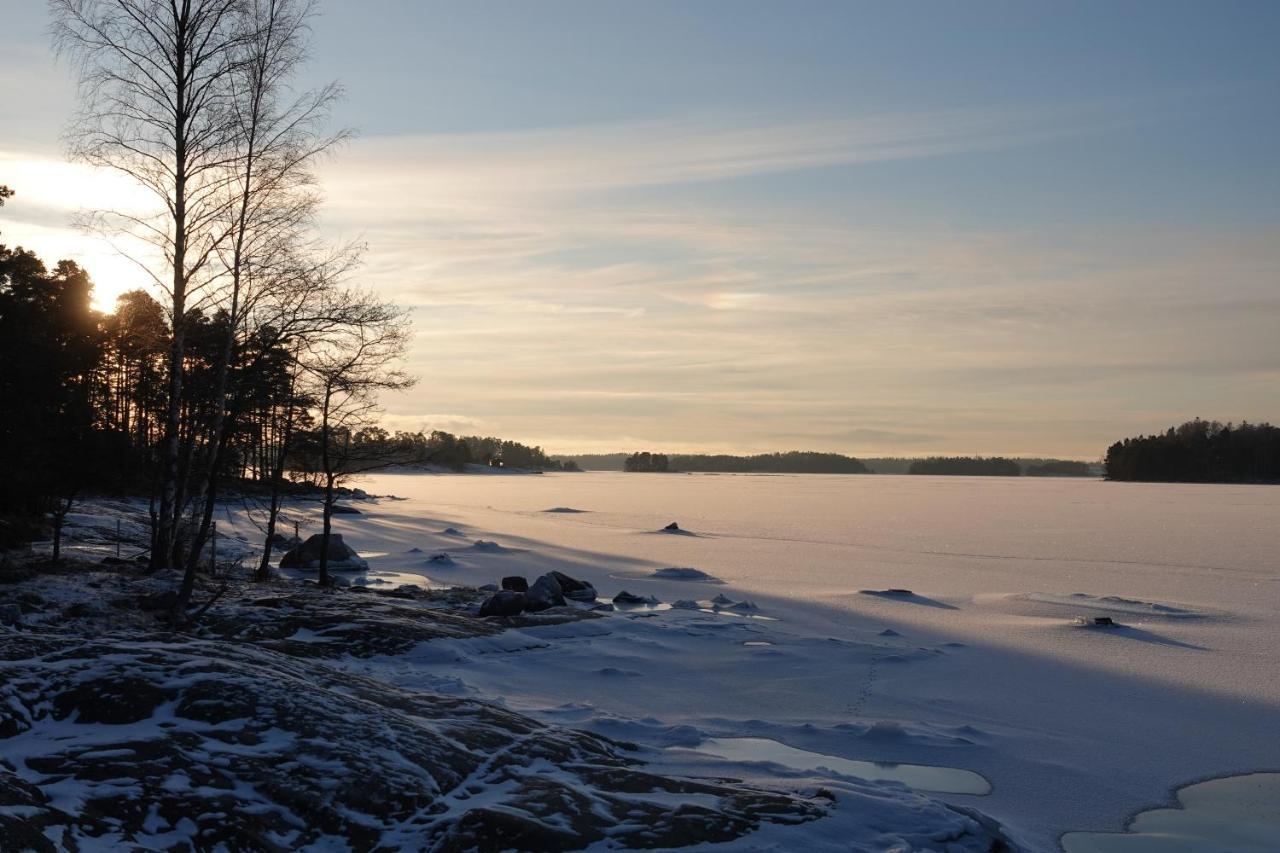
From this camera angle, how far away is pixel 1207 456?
120812 millimetres

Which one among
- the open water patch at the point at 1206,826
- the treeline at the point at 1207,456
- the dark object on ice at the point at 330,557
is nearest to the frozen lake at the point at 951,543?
the dark object on ice at the point at 330,557

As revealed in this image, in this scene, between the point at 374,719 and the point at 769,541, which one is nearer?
the point at 374,719

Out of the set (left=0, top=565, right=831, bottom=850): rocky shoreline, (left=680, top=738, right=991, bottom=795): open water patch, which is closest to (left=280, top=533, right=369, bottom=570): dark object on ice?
(left=0, top=565, right=831, bottom=850): rocky shoreline

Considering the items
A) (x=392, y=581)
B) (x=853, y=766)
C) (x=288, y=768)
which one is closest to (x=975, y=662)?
(x=853, y=766)

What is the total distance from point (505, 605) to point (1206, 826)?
39.3ft

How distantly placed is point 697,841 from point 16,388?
21957mm

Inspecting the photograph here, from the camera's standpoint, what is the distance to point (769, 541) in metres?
33.6

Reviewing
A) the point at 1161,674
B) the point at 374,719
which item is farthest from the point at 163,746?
the point at 1161,674

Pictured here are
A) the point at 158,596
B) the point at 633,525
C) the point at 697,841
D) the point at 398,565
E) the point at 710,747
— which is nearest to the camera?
the point at 697,841

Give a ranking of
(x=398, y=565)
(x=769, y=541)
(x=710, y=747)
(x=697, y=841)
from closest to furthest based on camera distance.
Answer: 1. (x=697, y=841)
2. (x=710, y=747)
3. (x=398, y=565)
4. (x=769, y=541)

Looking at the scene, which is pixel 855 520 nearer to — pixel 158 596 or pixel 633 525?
pixel 633 525

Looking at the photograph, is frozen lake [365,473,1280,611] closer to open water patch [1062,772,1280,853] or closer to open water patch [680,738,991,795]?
open water patch [680,738,991,795]

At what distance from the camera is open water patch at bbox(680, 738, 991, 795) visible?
7.95 metres

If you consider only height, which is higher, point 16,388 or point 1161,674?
point 16,388
